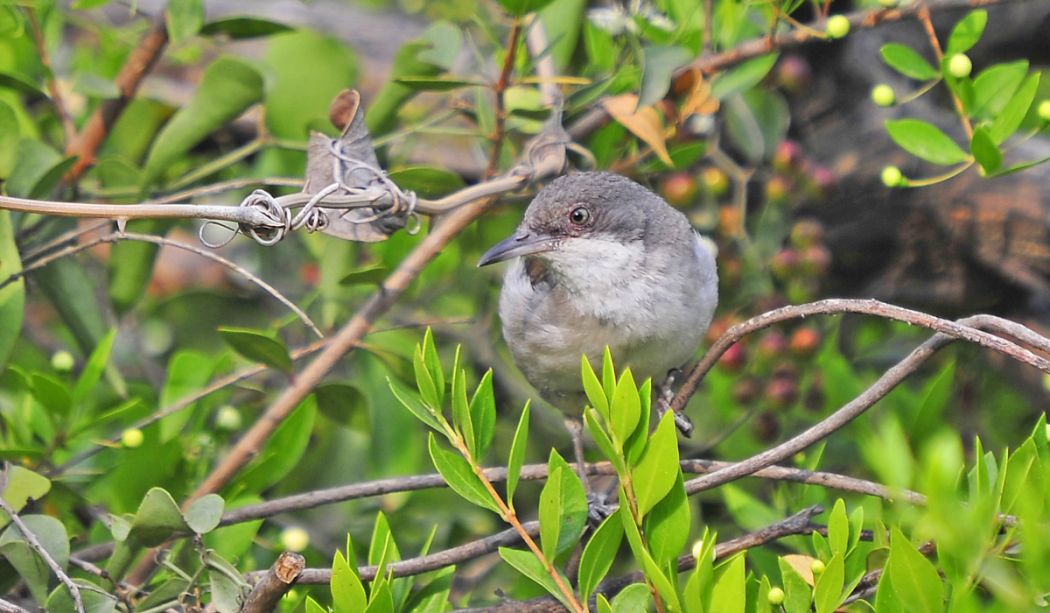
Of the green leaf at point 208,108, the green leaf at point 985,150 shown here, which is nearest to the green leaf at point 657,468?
the green leaf at point 985,150

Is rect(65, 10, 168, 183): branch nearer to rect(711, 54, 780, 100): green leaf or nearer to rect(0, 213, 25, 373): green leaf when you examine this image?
rect(0, 213, 25, 373): green leaf

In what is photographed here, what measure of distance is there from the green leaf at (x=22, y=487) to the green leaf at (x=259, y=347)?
58cm

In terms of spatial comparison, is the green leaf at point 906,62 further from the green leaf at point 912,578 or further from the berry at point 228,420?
the berry at point 228,420

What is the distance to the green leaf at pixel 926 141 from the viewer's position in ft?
10.2

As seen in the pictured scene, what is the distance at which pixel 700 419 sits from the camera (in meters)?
4.39

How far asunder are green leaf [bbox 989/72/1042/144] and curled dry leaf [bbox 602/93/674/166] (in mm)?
947

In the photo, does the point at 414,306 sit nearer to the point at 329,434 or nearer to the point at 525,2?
the point at 329,434

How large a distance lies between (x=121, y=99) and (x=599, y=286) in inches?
63.4

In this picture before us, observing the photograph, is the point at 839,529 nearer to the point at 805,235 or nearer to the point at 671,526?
the point at 671,526

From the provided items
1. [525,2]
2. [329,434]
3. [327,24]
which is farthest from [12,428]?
[327,24]

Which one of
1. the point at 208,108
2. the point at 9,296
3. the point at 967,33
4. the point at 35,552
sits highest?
the point at 967,33

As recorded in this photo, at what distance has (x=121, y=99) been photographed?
374 centimetres

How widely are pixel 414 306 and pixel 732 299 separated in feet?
3.91

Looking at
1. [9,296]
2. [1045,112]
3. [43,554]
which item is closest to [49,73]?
[9,296]
